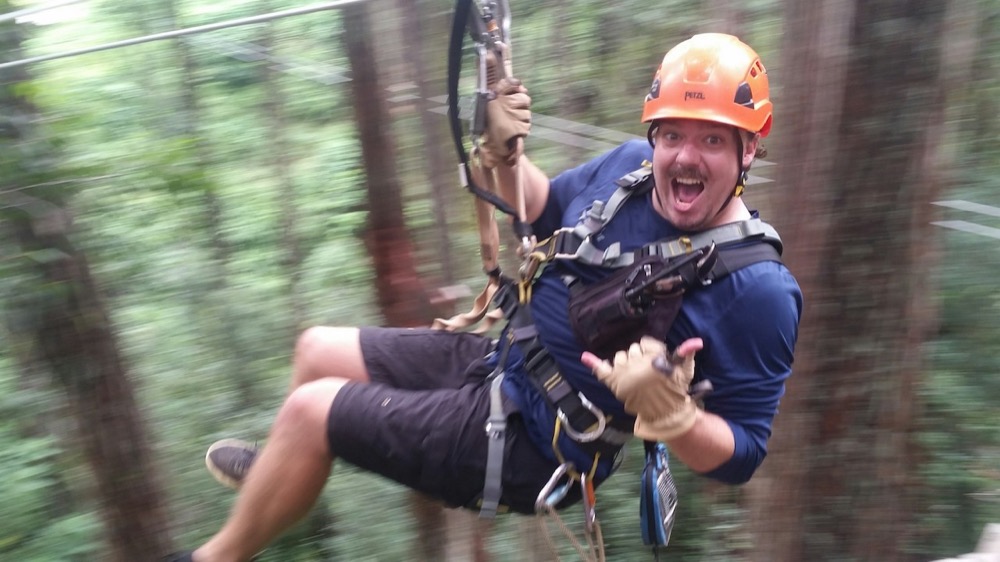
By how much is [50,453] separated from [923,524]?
10.9ft

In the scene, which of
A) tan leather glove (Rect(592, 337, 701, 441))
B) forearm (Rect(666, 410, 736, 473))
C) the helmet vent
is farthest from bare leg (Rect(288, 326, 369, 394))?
the helmet vent

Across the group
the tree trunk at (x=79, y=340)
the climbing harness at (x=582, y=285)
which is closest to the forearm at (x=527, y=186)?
the climbing harness at (x=582, y=285)

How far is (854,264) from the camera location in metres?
2.57

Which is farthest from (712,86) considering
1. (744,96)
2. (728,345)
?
(728,345)

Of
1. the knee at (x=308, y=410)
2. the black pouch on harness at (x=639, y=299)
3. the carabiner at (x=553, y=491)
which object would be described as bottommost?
the carabiner at (x=553, y=491)

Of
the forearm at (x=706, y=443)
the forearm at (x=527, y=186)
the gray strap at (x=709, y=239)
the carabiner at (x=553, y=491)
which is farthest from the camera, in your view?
the forearm at (x=527, y=186)

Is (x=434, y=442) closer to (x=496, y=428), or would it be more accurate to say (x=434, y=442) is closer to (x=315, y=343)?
(x=496, y=428)

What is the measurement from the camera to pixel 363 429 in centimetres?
208

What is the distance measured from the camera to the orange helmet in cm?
202

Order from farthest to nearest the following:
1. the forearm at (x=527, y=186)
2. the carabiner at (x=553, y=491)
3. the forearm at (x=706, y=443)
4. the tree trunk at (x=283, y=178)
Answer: the tree trunk at (x=283, y=178)
the forearm at (x=527, y=186)
the carabiner at (x=553, y=491)
the forearm at (x=706, y=443)

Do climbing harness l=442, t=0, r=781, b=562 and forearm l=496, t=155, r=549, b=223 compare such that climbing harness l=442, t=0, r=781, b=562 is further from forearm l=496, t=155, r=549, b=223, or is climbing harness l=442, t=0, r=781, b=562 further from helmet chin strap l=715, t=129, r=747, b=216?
helmet chin strap l=715, t=129, r=747, b=216

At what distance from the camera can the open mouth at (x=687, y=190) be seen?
2070 millimetres

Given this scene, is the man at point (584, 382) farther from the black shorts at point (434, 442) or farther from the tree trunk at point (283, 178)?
the tree trunk at point (283, 178)

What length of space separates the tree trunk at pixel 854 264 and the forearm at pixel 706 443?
0.94 metres
